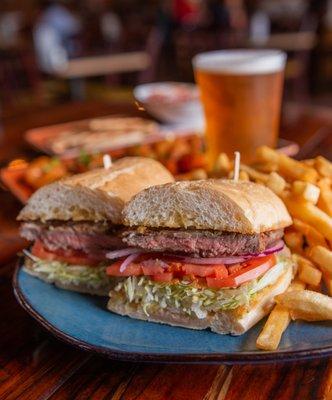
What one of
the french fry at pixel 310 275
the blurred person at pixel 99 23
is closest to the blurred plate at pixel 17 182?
the french fry at pixel 310 275

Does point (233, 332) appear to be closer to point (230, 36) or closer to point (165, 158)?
point (165, 158)

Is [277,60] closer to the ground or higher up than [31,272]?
higher up

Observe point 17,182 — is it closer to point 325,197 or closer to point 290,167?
point 290,167

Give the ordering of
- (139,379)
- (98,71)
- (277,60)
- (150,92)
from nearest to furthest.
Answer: (139,379) < (277,60) < (150,92) < (98,71)

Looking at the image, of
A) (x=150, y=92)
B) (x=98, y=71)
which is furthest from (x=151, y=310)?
(x=98, y=71)

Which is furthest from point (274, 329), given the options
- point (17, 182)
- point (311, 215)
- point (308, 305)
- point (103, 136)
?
point (103, 136)

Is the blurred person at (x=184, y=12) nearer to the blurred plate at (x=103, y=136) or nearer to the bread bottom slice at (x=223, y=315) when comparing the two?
the blurred plate at (x=103, y=136)
